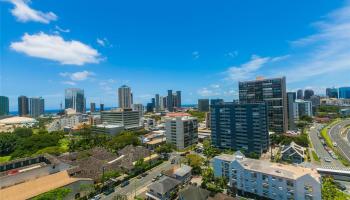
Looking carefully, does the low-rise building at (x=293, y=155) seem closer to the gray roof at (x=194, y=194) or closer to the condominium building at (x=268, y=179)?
the condominium building at (x=268, y=179)

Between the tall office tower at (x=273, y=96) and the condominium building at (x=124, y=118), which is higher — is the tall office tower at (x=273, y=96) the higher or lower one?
the higher one

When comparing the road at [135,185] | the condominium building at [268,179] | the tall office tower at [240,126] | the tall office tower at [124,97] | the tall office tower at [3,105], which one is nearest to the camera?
the condominium building at [268,179]

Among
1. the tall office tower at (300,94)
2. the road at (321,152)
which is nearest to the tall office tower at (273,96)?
the road at (321,152)

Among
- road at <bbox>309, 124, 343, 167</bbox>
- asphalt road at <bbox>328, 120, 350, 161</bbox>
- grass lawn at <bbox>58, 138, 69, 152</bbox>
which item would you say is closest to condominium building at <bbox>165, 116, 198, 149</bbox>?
grass lawn at <bbox>58, 138, 69, 152</bbox>

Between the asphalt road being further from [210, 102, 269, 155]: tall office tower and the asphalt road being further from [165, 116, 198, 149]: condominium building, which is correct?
[165, 116, 198, 149]: condominium building

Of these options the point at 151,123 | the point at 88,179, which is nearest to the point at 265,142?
the point at 88,179

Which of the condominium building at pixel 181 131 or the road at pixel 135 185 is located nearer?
the road at pixel 135 185

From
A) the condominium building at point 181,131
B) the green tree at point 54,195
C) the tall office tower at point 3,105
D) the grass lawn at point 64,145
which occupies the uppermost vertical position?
the tall office tower at point 3,105

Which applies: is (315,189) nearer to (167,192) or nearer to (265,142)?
(167,192)

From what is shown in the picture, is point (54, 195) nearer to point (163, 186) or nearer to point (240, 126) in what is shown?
point (163, 186)
